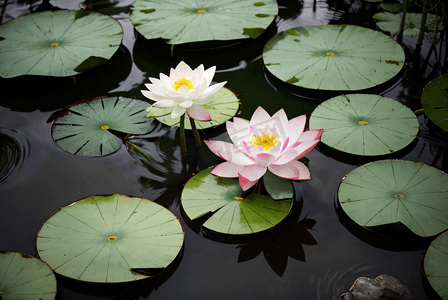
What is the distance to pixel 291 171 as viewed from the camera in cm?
178

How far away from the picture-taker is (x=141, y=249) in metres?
1.64

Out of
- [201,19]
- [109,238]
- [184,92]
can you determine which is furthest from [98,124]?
[201,19]

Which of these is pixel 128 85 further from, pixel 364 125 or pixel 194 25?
pixel 364 125

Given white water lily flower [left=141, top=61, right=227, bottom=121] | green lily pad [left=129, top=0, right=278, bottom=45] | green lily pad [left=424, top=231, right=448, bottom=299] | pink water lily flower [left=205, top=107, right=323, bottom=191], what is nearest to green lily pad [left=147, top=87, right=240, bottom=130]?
white water lily flower [left=141, top=61, right=227, bottom=121]

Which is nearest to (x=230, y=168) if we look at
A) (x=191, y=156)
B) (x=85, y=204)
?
(x=191, y=156)

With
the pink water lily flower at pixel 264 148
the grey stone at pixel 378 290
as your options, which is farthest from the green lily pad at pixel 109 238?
the grey stone at pixel 378 290

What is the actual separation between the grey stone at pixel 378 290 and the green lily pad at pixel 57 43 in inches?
84.3

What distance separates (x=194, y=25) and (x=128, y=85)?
690 mm

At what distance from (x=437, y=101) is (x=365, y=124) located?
0.51 meters

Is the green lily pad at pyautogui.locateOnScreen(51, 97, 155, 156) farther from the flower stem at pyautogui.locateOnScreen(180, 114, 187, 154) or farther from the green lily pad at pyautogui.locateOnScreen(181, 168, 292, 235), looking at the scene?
the green lily pad at pyautogui.locateOnScreen(181, 168, 292, 235)

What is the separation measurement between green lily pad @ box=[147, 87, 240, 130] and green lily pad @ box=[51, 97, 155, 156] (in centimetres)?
15

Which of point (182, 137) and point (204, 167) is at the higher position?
point (182, 137)

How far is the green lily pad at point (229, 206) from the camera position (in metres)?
1.74

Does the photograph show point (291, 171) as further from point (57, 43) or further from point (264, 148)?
point (57, 43)
